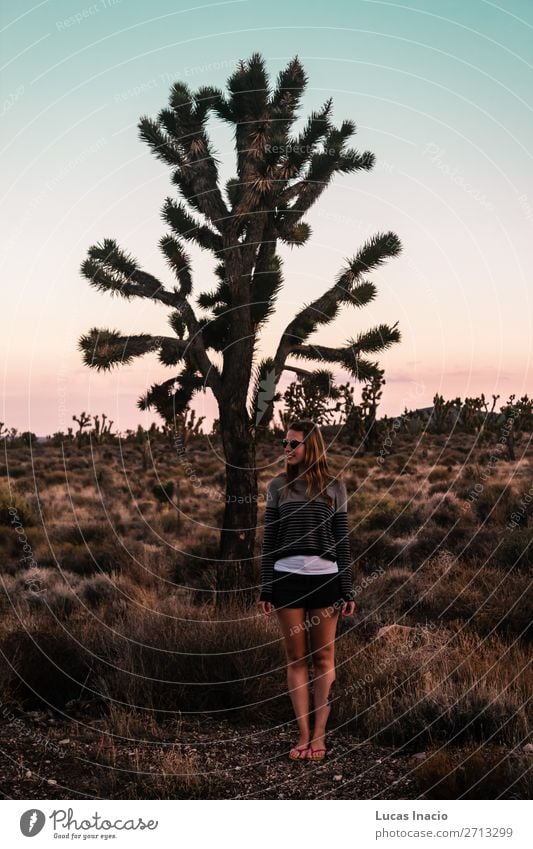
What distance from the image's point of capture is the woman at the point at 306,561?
19.0 ft

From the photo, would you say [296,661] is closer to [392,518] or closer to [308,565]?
[308,565]

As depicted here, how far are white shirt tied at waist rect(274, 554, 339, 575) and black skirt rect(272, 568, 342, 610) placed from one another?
0.03 meters

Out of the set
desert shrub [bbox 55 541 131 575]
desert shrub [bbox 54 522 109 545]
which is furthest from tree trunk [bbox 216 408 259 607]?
desert shrub [bbox 54 522 109 545]

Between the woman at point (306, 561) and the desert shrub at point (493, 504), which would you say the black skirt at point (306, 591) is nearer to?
the woman at point (306, 561)

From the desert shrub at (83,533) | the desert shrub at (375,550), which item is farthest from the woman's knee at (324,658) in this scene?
the desert shrub at (83,533)

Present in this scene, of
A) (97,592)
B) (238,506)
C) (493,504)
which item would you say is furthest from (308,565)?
(493,504)

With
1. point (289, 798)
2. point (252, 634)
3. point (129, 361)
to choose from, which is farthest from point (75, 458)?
point (289, 798)

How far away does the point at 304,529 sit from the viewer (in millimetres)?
5855

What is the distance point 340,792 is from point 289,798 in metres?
0.37

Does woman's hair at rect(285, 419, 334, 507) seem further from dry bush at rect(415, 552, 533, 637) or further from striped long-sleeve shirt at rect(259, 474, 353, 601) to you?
dry bush at rect(415, 552, 533, 637)

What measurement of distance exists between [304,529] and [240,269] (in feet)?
25.9

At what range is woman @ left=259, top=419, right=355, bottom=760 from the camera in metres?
5.79

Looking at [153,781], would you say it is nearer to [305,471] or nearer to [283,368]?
[305,471]

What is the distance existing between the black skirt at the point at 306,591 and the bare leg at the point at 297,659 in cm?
8
